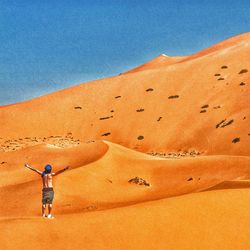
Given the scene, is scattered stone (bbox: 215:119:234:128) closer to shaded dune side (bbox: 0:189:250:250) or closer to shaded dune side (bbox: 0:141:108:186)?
shaded dune side (bbox: 0:141:108:186)

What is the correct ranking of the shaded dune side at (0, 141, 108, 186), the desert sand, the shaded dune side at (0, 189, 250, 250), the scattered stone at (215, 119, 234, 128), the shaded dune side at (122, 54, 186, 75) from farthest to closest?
the shaded dune side at (122, 54, 186, 75), the scattered stone at (215, 119, 234, 128), the shaded dune side at (0, 141, 108, 186), the desert sand, the shaded dune side at (0, 189, 250, 250)

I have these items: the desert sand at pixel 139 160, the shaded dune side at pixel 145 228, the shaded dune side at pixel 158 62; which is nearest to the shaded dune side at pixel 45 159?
the desert sand at pixel 139 160

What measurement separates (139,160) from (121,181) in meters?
3.41

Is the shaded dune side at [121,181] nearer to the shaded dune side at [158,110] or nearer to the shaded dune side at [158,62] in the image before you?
the shaded dune side at [158,110]

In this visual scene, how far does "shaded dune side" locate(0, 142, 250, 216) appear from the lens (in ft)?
71.2

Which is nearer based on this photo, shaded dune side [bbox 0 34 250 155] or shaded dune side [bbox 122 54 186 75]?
shaded dune side [bbox 0 34 250 155]

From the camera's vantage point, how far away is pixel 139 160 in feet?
94.3

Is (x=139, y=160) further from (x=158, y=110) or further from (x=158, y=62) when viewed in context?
(x=158, y=62)

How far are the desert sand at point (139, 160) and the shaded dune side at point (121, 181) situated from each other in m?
0.06

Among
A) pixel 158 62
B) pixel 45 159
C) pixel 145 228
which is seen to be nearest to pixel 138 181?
pixel 45 159

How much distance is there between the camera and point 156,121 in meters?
53.7

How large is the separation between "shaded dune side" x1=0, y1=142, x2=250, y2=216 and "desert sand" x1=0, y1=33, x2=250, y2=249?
6 centimetres

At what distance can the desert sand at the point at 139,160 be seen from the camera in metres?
11.0

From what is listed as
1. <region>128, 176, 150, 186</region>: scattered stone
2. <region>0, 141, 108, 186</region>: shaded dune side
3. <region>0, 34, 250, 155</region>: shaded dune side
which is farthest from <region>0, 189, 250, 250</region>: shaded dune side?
<region>0, 34, 250, 155</region>: shaded dune side
